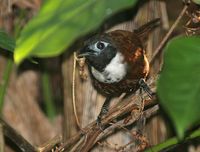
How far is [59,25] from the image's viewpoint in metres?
1.06

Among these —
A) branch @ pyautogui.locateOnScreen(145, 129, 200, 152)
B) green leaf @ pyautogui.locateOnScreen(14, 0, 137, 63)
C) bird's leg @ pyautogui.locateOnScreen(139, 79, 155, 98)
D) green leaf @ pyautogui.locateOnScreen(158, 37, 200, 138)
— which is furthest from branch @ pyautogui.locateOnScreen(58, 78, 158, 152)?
green leaf @ pyautogui.locateOnScreen(14, 0, 137, 63)

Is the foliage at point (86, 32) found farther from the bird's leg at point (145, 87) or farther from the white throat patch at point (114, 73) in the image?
the white throat patch at point (114, 73)

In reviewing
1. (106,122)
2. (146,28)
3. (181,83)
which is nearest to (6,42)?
(106,122)

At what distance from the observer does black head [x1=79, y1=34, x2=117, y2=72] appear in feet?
8.09

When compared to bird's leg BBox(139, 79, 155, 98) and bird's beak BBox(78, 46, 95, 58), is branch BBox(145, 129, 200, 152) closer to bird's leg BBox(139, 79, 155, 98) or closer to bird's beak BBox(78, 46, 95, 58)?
bird's leg BBox(139, 79, 155, 98)

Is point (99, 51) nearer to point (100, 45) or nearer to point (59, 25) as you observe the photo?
point (100, 45)

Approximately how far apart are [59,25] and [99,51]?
1.50 metres

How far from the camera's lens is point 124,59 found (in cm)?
260

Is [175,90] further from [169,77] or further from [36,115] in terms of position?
[36,115]

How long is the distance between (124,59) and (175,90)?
1.48m

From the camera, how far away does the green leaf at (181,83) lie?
3.57ft

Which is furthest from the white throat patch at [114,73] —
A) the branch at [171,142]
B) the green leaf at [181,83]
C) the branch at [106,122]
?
the green leaf at [181,83]

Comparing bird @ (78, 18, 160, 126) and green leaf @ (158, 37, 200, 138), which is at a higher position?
green leaf @ (158, 37, 200, 138)

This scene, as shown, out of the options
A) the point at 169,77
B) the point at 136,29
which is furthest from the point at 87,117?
the point at 169,77
